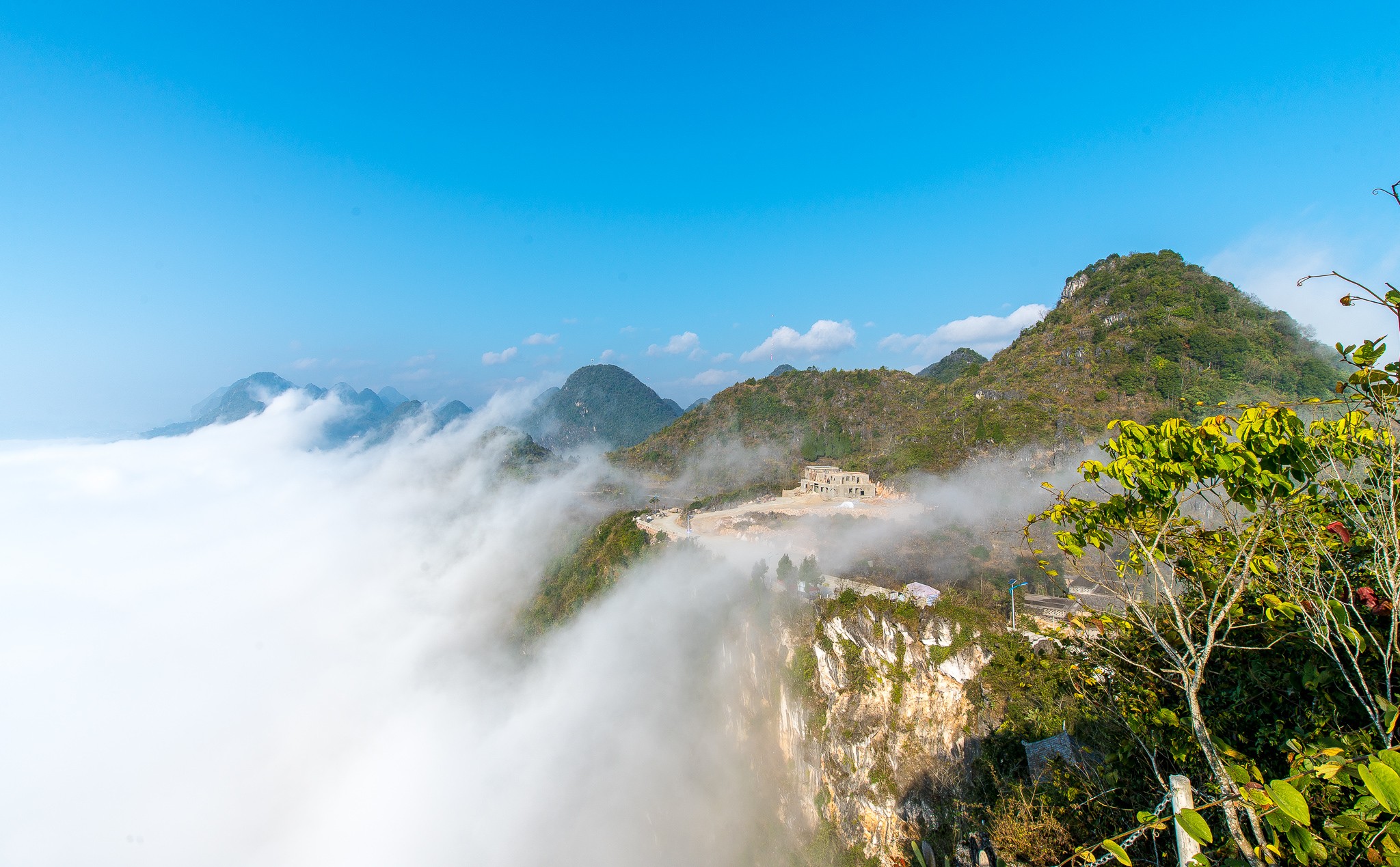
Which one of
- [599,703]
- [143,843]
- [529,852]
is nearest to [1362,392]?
[599,703]

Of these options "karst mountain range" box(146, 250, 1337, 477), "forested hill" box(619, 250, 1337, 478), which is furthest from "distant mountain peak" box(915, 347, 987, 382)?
"forested hill" box(619, 250, 1337, 478)

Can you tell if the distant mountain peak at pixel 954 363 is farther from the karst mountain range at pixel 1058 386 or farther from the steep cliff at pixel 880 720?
the steep cliff at pixel 880 720

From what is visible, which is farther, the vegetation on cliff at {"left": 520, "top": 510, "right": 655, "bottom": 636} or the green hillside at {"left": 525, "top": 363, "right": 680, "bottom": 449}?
the green hillside at {"left": 525, "top": 363, "right": 680, "bottom": 449}

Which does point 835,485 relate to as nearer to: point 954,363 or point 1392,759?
point 1392,759

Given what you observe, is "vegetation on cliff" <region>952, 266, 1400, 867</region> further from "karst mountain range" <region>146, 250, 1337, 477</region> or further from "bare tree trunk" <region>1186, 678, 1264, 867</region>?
"karst mountain range" <region>146, 250, 1337, 477</region>

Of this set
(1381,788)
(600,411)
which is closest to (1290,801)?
(1381,788)
